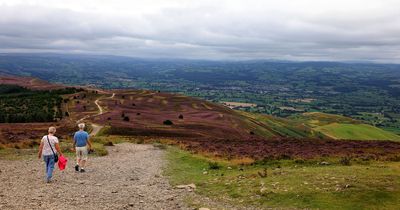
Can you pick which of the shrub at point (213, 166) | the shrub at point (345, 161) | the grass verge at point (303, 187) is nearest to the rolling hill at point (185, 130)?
the shrub at point (345, 161)

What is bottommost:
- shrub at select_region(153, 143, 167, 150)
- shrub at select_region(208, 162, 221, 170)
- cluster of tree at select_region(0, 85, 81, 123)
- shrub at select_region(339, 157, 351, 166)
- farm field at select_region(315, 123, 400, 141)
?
farm field at select_region(315, 123, 400, 141)

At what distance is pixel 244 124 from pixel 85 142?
76.1m

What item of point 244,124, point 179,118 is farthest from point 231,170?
point 244,124

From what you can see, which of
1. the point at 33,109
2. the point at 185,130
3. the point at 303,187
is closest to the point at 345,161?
the point at 303,187

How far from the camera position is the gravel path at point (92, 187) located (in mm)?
19094

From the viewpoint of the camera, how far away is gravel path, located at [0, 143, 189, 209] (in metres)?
19.1

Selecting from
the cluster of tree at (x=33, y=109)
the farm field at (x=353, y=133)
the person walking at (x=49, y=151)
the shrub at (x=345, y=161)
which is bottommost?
the farm field at (x=353, y=133)

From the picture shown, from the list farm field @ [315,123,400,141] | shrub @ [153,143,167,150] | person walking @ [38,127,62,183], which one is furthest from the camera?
farm field @ [315,123,400,141]

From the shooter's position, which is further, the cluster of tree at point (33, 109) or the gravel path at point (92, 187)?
the cluster of tree at point (33, 109)

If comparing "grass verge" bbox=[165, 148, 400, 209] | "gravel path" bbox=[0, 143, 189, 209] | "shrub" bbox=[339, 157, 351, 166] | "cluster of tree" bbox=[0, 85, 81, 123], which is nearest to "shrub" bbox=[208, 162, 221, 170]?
"grass verge" bbox=[165, 148, 400, 209]

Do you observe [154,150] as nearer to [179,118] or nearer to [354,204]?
[354,204]

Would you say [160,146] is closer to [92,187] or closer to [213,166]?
[213,166]

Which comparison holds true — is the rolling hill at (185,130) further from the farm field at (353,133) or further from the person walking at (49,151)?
the person walking at (49,151)

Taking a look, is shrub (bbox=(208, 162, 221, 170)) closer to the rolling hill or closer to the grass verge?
the grass verge
